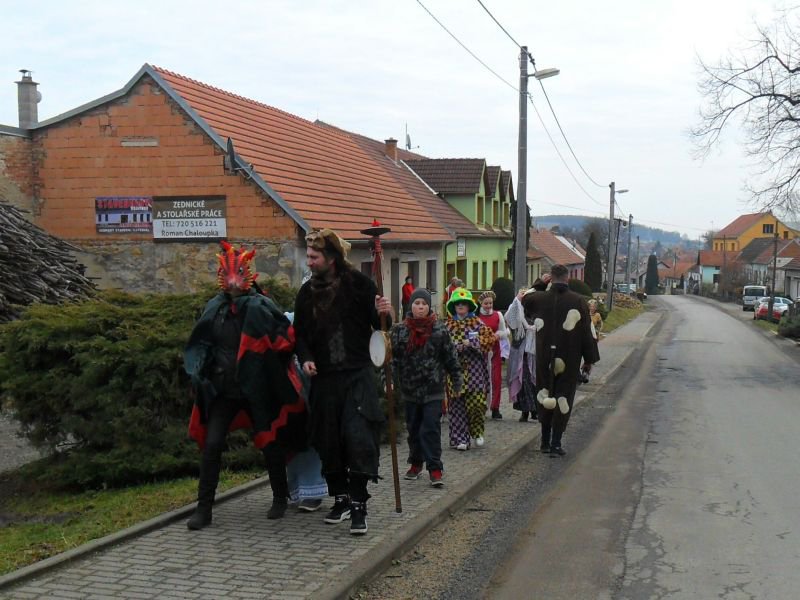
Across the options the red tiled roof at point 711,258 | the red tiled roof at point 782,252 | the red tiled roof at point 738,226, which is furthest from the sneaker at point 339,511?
the red tiled roof at point 738,226

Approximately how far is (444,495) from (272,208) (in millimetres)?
9339

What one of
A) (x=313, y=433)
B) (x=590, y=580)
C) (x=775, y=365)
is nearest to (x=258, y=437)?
(x=313, y=433)

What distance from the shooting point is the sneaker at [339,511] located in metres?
5.82

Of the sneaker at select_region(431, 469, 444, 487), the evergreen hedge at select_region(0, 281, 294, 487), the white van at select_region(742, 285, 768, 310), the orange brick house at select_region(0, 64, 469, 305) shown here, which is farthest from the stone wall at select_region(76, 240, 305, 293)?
the white van at select_region(742, 285, 768, 310)

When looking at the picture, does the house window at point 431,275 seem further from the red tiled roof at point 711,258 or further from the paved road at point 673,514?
the red tiled roof at point 711,258

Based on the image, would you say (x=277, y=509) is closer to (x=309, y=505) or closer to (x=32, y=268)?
(x=309, y=505)

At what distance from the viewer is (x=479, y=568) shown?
5.37 m

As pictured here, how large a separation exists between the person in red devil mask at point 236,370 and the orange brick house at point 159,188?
9139 millimetres

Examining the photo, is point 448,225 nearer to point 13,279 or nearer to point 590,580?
point 13,279

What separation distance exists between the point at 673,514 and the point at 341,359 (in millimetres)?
2959

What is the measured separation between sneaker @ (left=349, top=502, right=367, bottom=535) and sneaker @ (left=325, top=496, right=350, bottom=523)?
0.70 feet

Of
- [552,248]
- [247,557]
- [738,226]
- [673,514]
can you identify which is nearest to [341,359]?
[247,557]

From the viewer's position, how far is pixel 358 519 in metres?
5.60

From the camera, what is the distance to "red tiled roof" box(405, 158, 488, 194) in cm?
3127
